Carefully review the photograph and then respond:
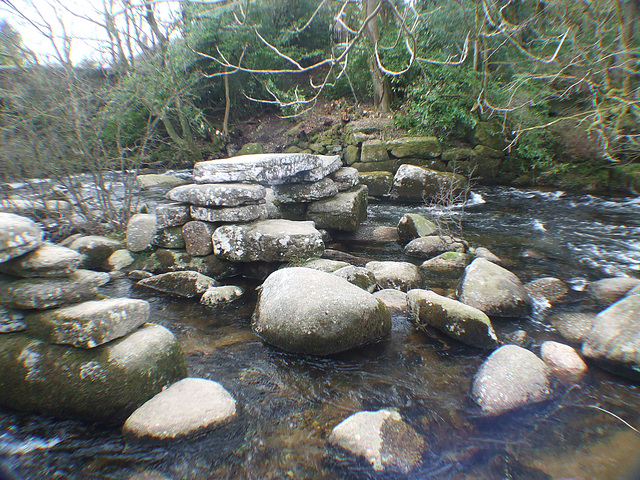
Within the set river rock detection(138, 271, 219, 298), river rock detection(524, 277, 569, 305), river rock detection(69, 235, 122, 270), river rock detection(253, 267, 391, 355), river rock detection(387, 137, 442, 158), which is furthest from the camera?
river rock detection(387, 137, 442, 158)

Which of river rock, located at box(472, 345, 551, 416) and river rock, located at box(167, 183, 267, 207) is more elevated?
river rock, located at box(167, 183, 267, 207)

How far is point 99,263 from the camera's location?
5.51 metres

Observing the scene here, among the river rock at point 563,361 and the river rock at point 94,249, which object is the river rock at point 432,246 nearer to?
the river rock at point 563,361

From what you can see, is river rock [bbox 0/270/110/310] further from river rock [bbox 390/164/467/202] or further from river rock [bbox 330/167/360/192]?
river rock [bbox 390/164/467/202]

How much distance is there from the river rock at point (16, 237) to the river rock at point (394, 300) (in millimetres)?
3351

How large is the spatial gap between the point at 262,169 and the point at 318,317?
297 centimetres

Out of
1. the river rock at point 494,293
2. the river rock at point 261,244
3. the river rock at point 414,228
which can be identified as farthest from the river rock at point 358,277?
the river rock at point 414,228

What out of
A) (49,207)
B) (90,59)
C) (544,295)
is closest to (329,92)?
(90,59)

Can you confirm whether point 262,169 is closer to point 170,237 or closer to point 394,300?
point 170,237

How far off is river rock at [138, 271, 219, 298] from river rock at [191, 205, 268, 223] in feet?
2.86

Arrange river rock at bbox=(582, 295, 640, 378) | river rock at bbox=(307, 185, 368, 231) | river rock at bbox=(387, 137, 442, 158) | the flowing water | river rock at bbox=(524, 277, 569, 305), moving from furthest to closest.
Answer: river rock at bbox=(387, 137, 442, 158), river rock at bbox=(307, 185, 368, 231), river rock at bbox=(524, 277, 569, 305), river rock at bbox=(582, 295, 640, 378), the flowing water

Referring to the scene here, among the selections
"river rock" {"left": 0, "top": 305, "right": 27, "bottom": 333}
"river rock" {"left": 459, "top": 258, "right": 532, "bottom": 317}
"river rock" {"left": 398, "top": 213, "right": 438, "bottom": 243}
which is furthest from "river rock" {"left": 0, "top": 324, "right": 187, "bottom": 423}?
"river rock" {"left": 398, "top": 213, "right": 438, "bottom": 243}

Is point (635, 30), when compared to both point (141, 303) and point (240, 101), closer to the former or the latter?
point (141, 303)

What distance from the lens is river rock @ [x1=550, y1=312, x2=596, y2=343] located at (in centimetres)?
351
